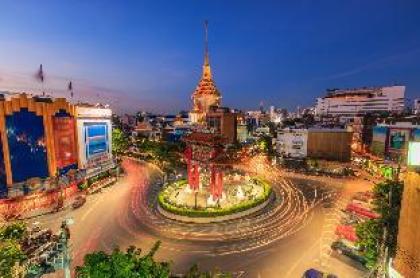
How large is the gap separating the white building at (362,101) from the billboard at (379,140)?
77426mm

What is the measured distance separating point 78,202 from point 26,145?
40.6 feet

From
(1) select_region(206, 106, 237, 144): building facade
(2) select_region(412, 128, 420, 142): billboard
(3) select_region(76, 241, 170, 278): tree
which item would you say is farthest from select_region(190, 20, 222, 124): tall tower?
(3) select_region(76, 241, 170, 278): tree

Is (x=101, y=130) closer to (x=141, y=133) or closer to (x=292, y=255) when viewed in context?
(x=292, y=255)

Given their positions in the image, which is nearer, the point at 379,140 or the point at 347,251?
the point at 347,251

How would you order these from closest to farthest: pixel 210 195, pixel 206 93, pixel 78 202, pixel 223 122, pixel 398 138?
pixel 78 202, pixel 210 195, pixel 398 138, pixel 223 122, pixel 206 93

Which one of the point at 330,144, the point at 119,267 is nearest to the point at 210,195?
the point at 119,267

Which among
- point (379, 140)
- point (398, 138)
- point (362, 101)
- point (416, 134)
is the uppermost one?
point (362, 101)

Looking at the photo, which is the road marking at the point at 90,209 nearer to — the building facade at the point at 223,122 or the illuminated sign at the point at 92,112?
the illuminated sign at the point at 92,112

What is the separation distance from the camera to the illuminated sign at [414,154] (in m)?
19.2

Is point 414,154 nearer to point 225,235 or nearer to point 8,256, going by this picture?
point 225,235

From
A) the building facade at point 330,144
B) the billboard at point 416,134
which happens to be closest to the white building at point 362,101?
the building facade at point 330,144

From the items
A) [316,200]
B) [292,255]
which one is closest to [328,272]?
[292,255]

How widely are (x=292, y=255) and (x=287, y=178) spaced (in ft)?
127

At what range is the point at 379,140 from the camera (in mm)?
72562
